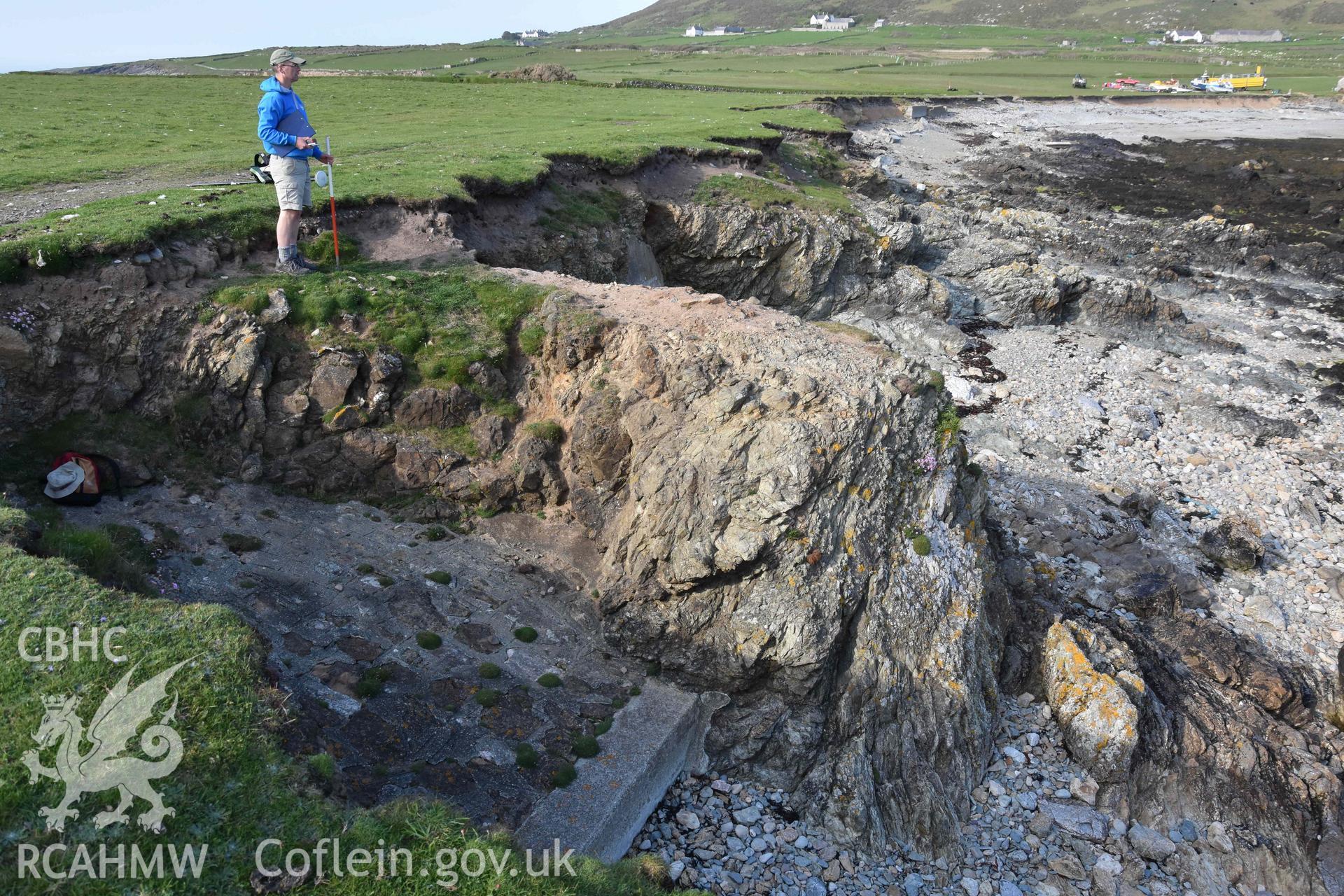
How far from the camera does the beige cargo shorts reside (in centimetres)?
1755

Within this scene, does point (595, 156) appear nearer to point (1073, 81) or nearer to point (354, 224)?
point (354, 224)

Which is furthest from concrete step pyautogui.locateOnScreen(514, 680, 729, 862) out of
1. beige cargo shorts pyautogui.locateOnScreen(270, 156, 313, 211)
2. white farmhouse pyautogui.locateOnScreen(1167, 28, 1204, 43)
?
white farmhouse pyautogui.locateOnScreen(1167, 28, 1204, 43)

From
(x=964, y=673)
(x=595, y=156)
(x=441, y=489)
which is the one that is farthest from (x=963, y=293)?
(x=441, y=489)

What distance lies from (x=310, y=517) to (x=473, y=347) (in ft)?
17.5

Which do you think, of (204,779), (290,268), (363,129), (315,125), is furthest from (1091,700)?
(315,125)

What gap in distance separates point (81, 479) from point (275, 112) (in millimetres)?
8622

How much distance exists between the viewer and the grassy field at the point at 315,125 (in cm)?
1923

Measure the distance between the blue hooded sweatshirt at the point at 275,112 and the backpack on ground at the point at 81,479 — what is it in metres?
7.58

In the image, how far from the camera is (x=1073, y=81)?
5074 inches

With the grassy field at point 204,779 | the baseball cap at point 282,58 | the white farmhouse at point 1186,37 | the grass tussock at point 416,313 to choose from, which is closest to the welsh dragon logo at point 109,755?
the grassy field at point 204,779

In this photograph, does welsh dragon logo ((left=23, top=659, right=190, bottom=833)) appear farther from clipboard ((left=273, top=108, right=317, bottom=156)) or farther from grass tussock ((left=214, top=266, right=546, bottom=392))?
clipboard ((left=273, top=108, right=317, bottom=156))

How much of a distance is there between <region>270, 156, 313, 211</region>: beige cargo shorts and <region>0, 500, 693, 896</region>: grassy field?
1012 centimetres

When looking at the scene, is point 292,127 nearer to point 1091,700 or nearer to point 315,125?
point 1091,700
